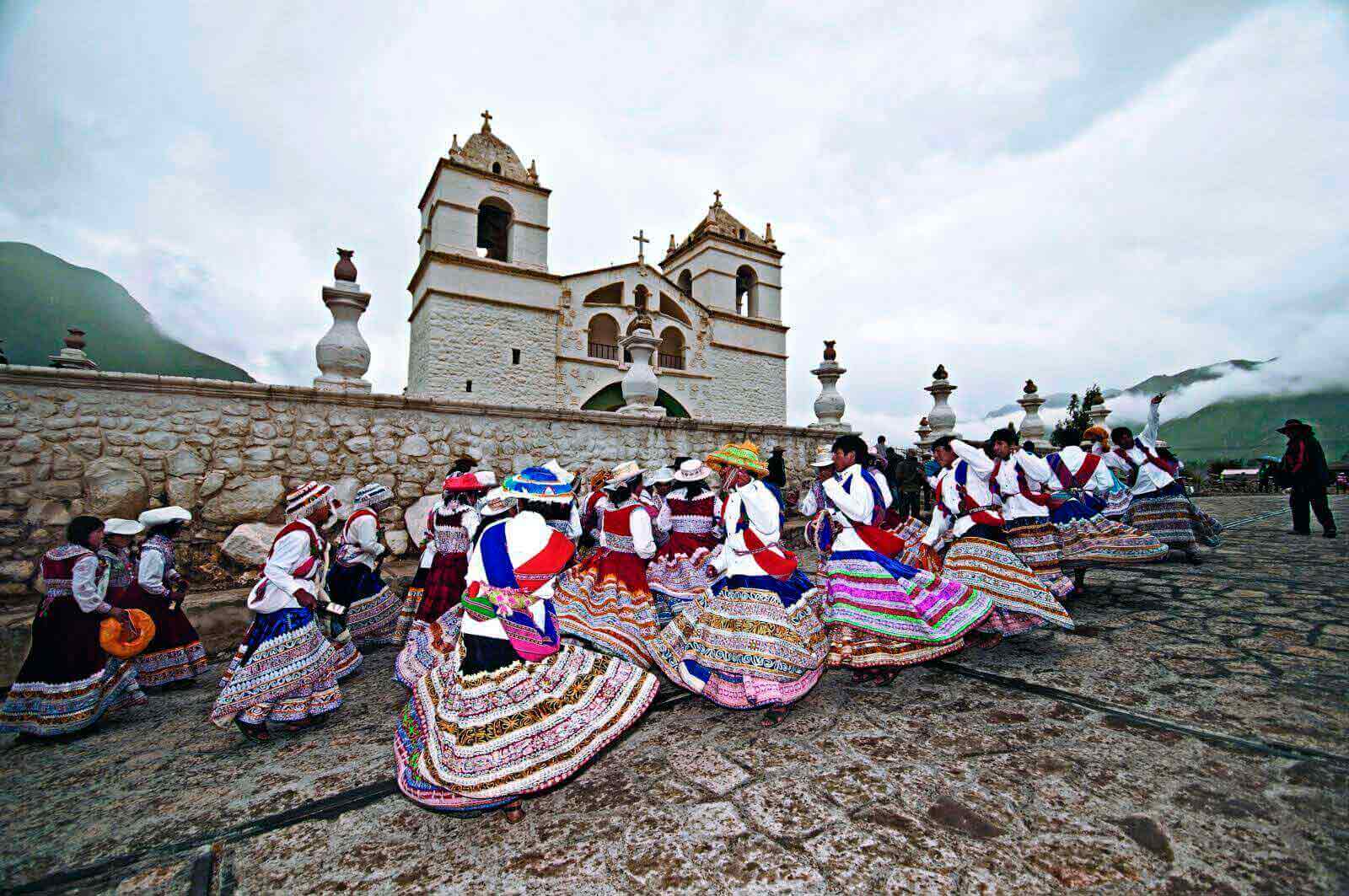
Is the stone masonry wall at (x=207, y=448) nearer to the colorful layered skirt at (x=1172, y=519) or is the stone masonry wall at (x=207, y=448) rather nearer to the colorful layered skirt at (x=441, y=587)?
the colorful layered skirt at (x=441, y=587)

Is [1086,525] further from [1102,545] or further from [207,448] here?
[207,448]

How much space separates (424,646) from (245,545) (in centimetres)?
334

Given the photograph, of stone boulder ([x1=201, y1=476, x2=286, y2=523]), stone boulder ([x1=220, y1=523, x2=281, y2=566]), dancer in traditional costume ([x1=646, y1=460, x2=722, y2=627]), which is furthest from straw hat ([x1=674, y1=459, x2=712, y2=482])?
stone boulder ([x1=201, y1=476, x2=286, y2=523])

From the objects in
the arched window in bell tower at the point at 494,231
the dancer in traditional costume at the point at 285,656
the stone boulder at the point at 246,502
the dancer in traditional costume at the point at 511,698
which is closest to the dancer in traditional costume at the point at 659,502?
the dancer in traditional costume at the point at 511,698

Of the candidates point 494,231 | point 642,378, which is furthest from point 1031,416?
point 494,231

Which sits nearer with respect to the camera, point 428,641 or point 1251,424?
point 428,641

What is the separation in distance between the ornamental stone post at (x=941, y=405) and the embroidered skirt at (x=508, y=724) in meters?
11.5

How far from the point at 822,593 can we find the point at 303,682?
12.4ft

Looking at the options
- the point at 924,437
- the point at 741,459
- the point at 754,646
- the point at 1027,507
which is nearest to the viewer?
the point at 754,646

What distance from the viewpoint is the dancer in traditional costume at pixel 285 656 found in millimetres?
3396

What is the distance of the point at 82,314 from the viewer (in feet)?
117

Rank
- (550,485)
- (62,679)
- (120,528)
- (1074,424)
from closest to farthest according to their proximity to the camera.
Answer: (550,485), (62,679), (120,528), (1074,424)

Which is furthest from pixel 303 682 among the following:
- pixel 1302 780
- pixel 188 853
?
pixel 1302 780

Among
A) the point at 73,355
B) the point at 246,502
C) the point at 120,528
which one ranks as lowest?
the point at 120,528
